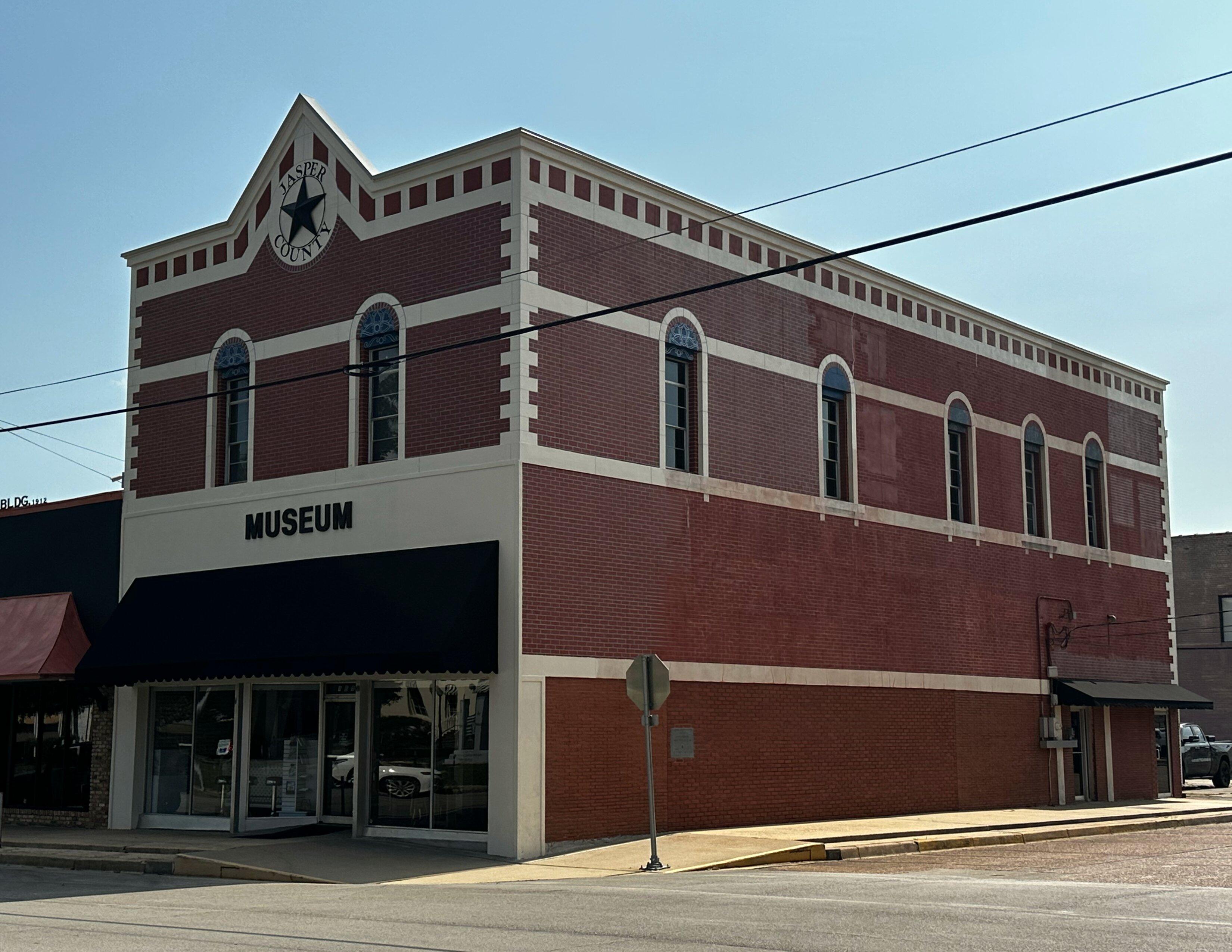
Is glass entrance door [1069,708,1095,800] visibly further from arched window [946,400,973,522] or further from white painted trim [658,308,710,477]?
white painted trim [658,308,710,477]

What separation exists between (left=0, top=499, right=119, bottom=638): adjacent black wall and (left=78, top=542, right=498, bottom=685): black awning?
1322mm

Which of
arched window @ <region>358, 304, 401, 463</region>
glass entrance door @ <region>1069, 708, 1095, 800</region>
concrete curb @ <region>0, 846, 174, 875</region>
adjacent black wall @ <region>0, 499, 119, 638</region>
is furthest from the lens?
glass entrance door @ <region>1069, 708, 1095, 800</region>

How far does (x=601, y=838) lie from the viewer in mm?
21531

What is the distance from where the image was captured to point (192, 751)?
24.9m

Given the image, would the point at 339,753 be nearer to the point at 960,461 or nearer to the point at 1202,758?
the point at 960,461

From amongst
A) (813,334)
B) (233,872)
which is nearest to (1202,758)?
(813,334)

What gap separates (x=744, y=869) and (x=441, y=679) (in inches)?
210

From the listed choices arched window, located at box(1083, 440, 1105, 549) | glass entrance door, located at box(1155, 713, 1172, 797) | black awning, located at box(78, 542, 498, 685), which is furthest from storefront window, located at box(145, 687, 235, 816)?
glass entrance door, located at box(1155, 713, 1172, 797)

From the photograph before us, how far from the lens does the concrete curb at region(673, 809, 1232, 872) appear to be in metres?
19.8

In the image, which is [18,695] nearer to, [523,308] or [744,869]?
[523,308]

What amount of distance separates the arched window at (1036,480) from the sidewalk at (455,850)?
27.9ft

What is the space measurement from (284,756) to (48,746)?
6.24 meters

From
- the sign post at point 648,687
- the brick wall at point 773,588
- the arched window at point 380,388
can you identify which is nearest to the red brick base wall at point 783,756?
the brick wall at point 773,588

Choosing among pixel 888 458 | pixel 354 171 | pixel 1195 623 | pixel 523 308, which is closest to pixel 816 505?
pixel 888 458
